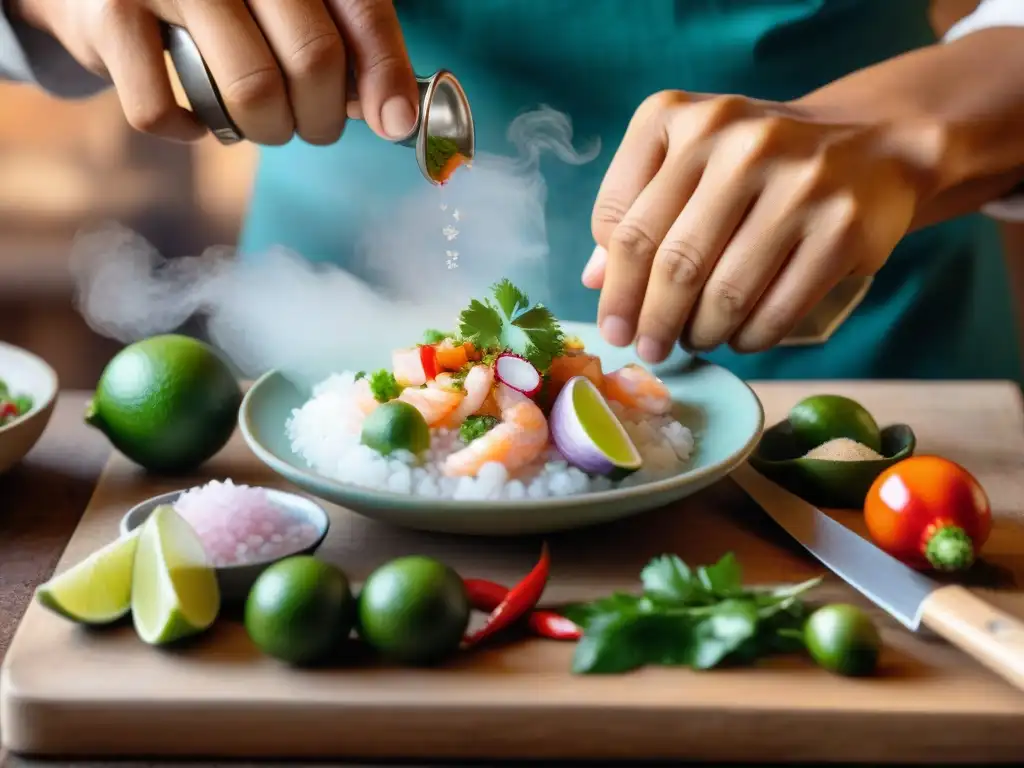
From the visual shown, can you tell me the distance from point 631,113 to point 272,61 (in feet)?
3.38

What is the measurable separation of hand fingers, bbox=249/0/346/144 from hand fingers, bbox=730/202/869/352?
75cm

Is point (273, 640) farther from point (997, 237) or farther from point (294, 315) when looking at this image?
point (997, 237)

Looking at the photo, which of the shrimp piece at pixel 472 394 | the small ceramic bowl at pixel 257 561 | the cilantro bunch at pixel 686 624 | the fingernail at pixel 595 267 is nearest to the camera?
the cilantro bunch at pixel 686 624

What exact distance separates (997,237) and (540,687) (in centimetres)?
195

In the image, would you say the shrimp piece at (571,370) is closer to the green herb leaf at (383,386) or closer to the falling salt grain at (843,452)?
the green herb leaf at (383,386)

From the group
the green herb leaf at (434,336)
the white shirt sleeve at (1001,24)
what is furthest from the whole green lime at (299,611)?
the white shirt sleeve at (1001,24)

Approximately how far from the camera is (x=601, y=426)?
1.56 metres

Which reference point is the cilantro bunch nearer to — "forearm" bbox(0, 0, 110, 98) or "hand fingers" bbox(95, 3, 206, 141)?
"hand fingers" bbox(95, 3, 206, 141)

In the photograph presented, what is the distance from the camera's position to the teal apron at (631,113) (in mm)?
2418

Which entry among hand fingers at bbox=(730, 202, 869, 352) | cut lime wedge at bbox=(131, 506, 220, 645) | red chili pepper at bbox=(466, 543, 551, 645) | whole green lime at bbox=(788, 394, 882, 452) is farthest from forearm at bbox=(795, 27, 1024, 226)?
cut lime wedge at bbox=(131, 506, 220, 645)

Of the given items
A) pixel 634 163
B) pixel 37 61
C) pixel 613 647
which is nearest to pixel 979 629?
pixel 613 647

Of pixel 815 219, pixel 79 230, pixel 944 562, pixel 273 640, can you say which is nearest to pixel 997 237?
pixel 815 219

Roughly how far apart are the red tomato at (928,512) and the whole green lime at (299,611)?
0.73 metres

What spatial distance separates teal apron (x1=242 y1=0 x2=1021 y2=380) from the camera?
2418 mm
